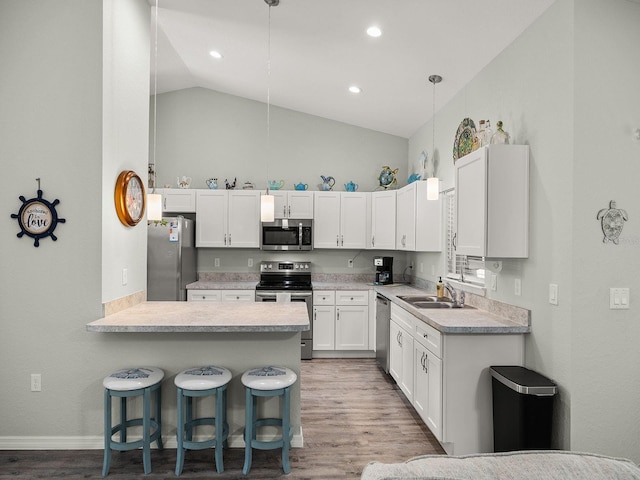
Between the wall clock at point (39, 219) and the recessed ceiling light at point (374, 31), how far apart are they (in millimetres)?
2677

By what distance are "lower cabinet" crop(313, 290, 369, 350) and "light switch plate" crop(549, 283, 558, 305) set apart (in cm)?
288

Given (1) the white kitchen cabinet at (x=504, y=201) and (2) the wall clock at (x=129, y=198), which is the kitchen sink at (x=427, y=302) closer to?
(1) the white kitchen cabinet at (x=504, y=201)

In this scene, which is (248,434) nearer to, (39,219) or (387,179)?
(39,219)

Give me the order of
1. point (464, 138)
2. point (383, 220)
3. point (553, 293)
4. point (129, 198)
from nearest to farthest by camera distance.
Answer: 1. point (553, 293)
2. point (129, 198)
3. point (464, 138)
4. point (383, 220)

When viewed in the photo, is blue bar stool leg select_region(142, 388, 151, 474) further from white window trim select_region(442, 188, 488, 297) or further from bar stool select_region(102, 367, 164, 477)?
white window trim select_region(442, 188, 488, 297)

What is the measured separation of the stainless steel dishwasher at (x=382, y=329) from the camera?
4547 millimetres

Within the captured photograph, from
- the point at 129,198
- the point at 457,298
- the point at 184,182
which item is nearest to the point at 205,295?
the point at 184,182

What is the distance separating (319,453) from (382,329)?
205 cm

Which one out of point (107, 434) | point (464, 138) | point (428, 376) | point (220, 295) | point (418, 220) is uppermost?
point (464, 138)

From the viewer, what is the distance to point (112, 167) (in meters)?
3.05

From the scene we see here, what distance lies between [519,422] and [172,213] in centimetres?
458

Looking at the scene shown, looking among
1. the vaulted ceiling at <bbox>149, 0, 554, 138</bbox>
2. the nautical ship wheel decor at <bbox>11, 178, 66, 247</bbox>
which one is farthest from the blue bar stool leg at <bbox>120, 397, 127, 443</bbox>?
the vaulted ceiling at <bbox>149, 0, 554, 138</bbox>

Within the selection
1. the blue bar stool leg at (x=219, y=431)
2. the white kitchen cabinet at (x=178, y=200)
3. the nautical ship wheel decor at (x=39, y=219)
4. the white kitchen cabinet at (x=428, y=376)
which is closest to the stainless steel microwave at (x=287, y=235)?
the white kitchen cabinet at (x=178, y=200)

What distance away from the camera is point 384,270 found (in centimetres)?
553
